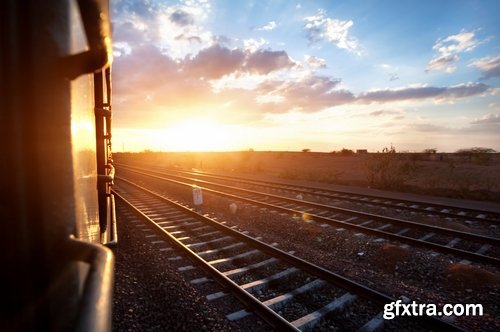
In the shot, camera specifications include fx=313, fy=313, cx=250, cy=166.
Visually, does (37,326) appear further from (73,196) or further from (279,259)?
(279,259)

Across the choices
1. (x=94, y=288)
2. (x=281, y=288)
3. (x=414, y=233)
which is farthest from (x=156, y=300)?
(x=414, y=233)

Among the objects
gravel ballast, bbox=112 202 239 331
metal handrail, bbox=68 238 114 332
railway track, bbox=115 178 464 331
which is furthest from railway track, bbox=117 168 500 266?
metal handrail, bbox=68 238 114 332

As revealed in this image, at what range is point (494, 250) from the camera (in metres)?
8.12

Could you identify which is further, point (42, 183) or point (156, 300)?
point (156, 300)

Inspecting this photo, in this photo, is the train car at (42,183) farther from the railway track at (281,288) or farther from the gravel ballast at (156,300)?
the gravel ballast at (156,300)

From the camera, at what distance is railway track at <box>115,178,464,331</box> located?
15.9 ft

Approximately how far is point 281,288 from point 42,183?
5.67 meters

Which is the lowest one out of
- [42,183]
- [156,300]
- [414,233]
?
[156,300]

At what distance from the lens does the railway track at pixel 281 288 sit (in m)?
4.84

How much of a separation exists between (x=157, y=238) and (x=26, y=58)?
8864 millimetres

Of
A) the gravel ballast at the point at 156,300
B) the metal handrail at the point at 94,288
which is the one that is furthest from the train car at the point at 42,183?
the gravel ballast at the point at 156,300

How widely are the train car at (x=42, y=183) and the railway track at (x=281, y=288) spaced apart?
409 centimetres

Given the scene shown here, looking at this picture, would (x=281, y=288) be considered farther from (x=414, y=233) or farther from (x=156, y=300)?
(x=414, y=233)

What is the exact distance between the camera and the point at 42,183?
0.97 metres
